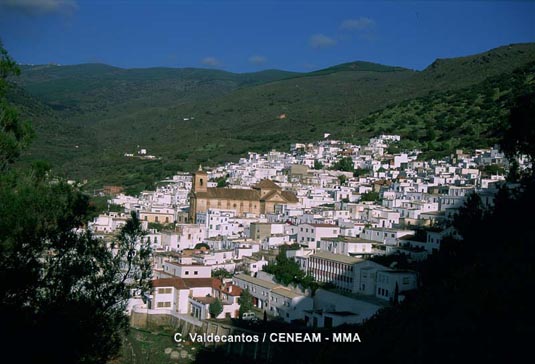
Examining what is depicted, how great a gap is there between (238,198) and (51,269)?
1516 inches

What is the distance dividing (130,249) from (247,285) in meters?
17.6

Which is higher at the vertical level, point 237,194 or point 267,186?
point 267,186

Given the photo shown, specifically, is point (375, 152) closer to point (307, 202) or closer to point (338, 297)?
point (307, 202)

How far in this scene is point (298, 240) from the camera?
33375 millimetres

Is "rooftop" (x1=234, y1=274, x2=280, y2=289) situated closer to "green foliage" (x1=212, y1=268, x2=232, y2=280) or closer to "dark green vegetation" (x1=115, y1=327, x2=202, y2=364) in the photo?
"green foliage" (x1=212, y1=268, x2=232, y2=280)

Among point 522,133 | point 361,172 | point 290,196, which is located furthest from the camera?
point 361,172

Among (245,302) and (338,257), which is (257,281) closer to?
(245,302)

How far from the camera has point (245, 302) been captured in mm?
24859

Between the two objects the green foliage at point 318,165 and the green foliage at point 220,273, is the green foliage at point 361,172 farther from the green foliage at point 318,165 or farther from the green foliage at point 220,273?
the green foliage at point 220,273

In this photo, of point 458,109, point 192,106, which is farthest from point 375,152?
point 192,106

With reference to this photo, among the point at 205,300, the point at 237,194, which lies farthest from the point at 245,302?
the point at 237,194

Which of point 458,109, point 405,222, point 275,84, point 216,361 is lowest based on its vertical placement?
point 216,361

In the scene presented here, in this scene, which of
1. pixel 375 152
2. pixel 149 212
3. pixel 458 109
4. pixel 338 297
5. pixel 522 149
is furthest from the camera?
pixel 458 109

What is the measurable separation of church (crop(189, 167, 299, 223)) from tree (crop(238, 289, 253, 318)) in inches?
754
